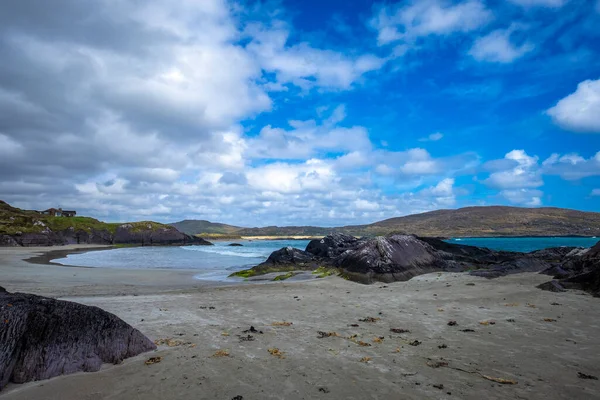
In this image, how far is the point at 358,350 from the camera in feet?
22.1

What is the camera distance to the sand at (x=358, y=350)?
491cm

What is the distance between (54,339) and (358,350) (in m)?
5.41

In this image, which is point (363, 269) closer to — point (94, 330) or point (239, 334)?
point (239, 334)

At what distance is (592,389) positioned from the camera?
493 centimetres

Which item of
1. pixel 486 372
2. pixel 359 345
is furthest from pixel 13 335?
pixel 486 372

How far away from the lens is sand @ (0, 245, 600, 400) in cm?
491


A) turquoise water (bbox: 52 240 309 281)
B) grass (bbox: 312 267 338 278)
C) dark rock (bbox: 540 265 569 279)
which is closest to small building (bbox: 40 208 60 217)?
turquoise water (bbox: 52 240 309 281)

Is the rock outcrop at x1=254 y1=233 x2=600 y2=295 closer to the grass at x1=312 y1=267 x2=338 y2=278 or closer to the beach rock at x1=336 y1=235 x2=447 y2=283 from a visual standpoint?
the beach rock at x1=336 y1=235 x2=447 y2=283

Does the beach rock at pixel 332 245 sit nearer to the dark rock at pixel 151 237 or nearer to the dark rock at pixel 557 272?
the dark rock at pixel 557 272

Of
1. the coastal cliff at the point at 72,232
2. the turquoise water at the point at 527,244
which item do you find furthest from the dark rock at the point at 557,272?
Answer: the coastal cliff at the point at 72,232

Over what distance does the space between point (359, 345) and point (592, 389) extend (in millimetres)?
3739

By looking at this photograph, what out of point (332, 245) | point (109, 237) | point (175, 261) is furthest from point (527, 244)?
point (109, 237)

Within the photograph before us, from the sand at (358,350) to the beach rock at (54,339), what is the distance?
236 mm

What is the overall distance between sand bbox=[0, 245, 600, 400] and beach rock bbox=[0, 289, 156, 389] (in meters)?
0.24
